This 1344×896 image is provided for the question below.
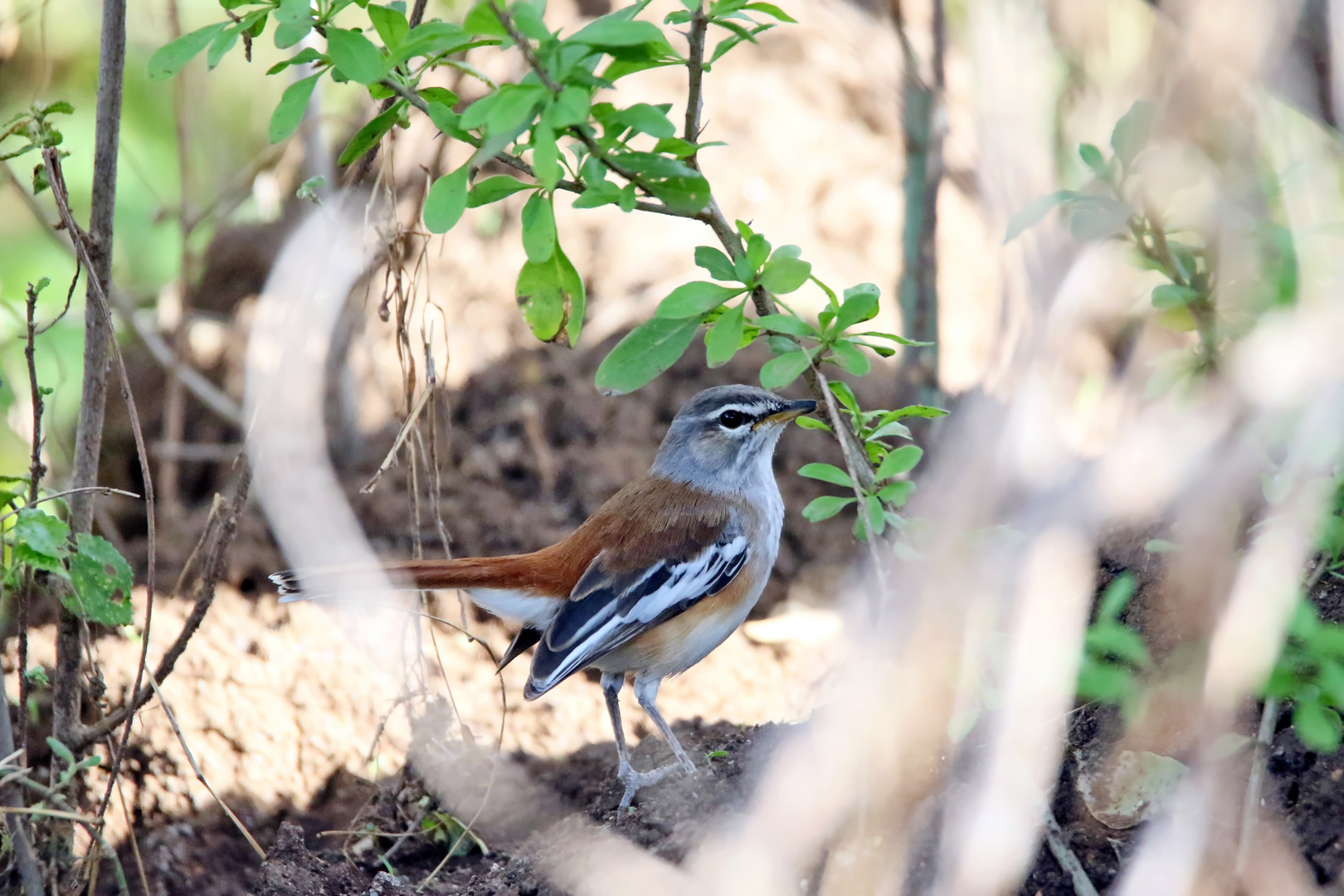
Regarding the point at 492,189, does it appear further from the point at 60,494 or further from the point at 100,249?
the point at 60,494

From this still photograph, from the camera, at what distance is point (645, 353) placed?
3.12 metres

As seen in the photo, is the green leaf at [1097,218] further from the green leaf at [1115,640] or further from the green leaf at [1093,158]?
the green leaf at [1115,640]

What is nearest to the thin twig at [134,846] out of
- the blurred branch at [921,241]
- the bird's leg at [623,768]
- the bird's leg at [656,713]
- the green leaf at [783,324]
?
the bird's leg at [623,768]

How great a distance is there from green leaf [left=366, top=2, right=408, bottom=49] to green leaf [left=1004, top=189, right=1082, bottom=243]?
1.61m

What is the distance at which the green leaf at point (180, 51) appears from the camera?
2912mm

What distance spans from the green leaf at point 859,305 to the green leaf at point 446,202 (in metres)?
1.04

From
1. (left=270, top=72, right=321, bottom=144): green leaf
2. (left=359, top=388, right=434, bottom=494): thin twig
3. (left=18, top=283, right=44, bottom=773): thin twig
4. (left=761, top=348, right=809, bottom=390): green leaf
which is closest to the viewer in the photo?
(left=270, top=72, right=321, bottom=144): green leaf

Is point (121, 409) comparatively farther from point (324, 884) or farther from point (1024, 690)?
point (1024, 690)

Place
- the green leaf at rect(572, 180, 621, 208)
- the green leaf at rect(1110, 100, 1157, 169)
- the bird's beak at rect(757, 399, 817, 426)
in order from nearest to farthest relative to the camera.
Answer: the green leaf at rect(1110, 100, 1157, 169)
the green leaf at rect(572, 180, 621, 208)
the bird's beak at rect(757, 399, 817, 426)

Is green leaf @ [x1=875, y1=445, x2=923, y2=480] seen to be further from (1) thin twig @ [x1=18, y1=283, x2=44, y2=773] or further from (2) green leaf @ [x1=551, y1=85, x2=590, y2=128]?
(1) thin twig @ [x1=18, y1=283, x2=44, y2=773]

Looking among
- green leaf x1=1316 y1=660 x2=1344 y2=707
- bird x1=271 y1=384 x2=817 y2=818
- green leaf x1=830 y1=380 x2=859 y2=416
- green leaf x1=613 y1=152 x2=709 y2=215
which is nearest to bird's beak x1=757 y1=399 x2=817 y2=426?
bird x1=271 y1=384 x2=817 y2=818

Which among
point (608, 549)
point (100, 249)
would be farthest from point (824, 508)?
point (100, 249)

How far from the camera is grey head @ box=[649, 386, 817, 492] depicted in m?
4.66

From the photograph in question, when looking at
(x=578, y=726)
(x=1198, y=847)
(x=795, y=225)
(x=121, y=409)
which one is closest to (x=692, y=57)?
(x=1198, y=847)
